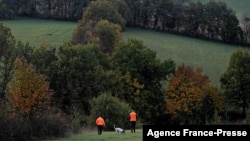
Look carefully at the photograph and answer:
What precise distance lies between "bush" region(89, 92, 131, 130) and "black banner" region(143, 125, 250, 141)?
32003 millimetres

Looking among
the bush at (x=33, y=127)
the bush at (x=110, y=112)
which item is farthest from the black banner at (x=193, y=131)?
the bush at (x=110, y=112)

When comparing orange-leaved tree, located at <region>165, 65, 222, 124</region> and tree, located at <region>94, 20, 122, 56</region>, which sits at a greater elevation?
tree, located at <region>94, 20, 122, 56</region>

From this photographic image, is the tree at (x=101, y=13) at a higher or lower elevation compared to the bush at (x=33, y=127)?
higher

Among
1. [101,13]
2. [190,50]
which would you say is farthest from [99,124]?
[190,50]

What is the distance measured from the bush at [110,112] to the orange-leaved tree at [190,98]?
2133 centimetres

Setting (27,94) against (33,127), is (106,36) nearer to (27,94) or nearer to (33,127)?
(27,94)

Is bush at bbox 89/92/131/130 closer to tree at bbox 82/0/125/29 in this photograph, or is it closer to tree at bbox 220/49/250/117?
tree at bbox 220/49/250/117

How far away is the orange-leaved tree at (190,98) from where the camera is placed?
70562 millimetres

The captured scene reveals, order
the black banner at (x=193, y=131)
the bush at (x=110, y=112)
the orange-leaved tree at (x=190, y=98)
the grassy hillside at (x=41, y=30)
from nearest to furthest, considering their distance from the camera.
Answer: the black banner at (x=193, y=131), the bush at (x=110, y=112), the orange-leaved tree at (x=190, y=98), the grassy hillside at (x=41, y=30)

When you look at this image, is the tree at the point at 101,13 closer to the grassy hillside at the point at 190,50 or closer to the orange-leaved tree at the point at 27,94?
the grassy hillside at the point at 190,50

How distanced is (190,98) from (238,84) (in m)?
9.09

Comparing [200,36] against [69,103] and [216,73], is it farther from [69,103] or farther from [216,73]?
[69,103]

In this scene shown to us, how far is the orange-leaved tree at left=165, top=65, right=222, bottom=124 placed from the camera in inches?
2778

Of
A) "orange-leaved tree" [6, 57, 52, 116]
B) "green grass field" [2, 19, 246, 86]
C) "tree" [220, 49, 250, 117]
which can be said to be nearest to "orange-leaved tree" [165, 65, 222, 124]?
"tree" [220, 49, 250, 117]
